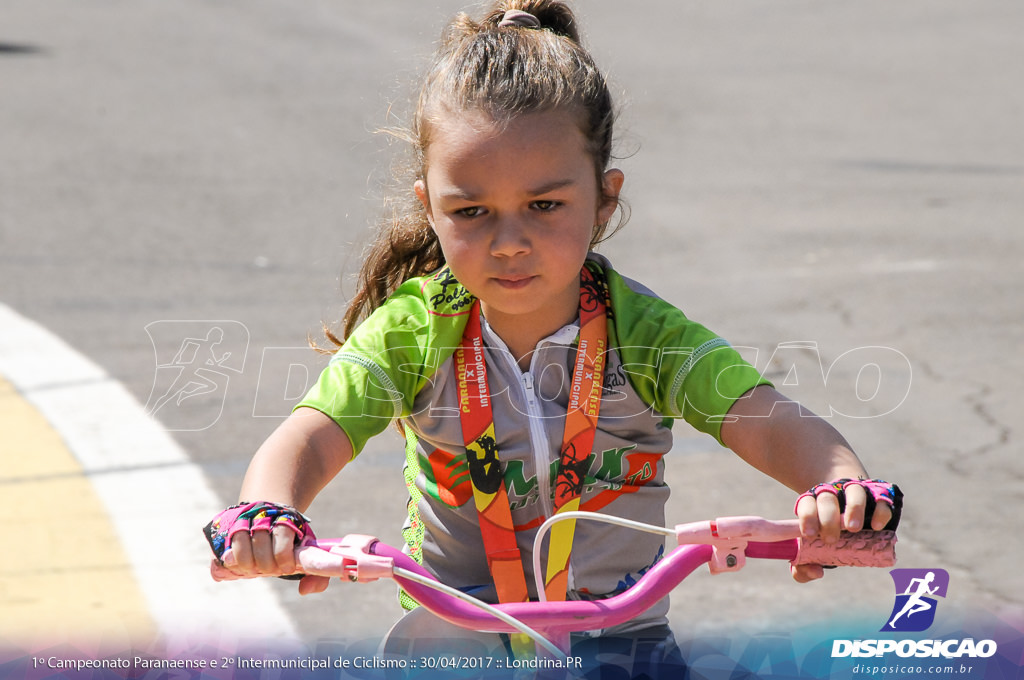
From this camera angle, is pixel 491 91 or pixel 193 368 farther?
pixel 193 368

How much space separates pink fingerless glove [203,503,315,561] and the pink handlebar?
3 cm

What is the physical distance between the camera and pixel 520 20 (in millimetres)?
2854

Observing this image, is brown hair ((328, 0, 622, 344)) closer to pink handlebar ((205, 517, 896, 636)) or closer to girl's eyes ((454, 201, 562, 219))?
girl's eyes ((454, 201, 562, 219))

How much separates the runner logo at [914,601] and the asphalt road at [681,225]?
1.49m

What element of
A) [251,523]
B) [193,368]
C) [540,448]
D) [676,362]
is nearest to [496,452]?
[540,448]

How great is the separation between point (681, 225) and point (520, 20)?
5.96 meters

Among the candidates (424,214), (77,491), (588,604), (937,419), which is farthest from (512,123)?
(937,419)

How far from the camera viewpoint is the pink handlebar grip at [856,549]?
80.7 inches

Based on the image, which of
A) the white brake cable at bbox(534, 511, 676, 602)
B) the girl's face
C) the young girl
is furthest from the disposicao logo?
the girl's face

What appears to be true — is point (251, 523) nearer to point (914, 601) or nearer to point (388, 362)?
point (388, 362)

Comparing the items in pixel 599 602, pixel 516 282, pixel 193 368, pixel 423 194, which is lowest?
pixel 193 368

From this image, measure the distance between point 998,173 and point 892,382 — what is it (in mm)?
4580

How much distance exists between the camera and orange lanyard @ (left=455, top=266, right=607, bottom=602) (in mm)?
2531

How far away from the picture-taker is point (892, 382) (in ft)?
20.3
